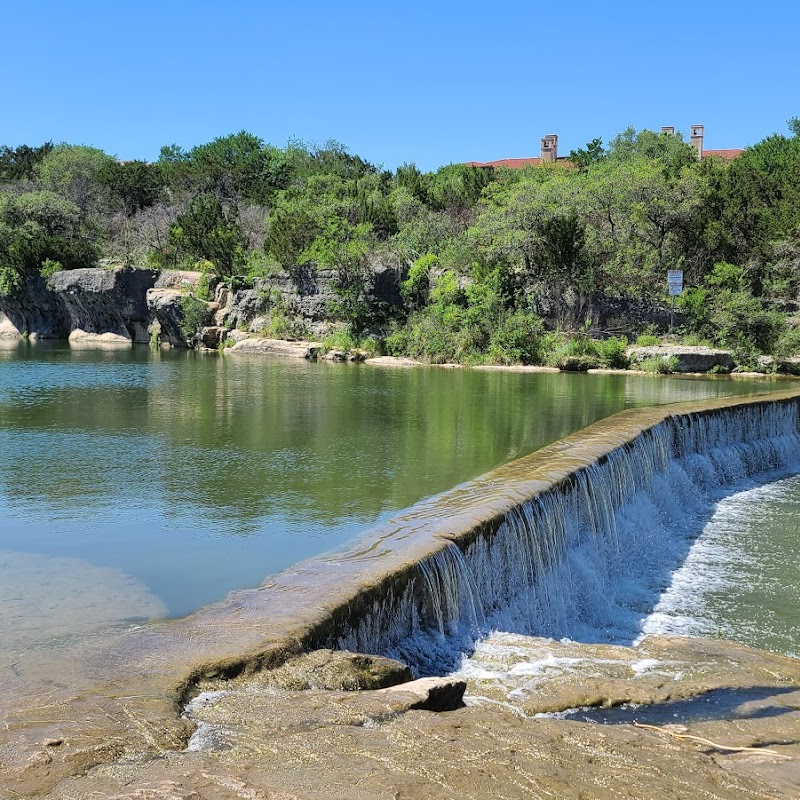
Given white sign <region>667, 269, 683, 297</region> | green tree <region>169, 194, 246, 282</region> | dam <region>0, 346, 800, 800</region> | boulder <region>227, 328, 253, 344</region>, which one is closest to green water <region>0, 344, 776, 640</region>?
dam <region>0, 346, 800, 800</region>

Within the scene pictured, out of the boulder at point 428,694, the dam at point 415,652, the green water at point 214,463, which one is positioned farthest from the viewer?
the green water at point 214,463

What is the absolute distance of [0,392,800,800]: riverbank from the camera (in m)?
3.50

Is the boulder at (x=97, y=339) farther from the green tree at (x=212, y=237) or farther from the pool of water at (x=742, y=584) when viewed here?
the pool of water at (x=742, y=584)

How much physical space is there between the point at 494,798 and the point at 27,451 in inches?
437

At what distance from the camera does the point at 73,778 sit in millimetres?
3441

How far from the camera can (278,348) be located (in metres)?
37.5

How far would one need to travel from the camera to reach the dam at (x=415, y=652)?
12.0 feet

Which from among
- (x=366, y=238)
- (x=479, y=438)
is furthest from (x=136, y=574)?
(x=366, y=238)

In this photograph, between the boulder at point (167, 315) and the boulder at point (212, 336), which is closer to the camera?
the boulder at point (212, 336)

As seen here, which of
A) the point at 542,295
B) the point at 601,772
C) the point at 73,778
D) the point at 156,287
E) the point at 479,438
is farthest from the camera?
the point at 156,287

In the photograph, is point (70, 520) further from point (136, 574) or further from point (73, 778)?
point (73, 778)

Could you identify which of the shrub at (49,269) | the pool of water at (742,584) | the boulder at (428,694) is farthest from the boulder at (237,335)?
the boulder at (428,694)

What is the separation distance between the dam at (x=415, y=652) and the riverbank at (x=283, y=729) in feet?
0.04

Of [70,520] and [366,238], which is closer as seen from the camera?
[70,520]
